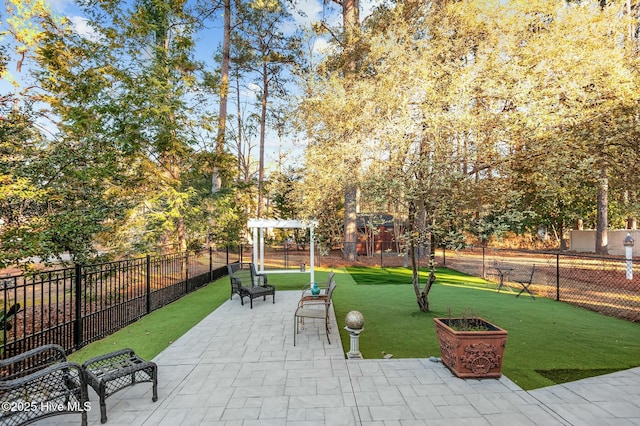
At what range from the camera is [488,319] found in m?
6.42

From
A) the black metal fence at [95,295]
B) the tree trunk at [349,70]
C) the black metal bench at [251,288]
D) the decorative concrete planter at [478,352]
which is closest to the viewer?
the decorative concrete planter at [478,352]

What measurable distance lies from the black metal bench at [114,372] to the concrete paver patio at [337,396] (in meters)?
0.15

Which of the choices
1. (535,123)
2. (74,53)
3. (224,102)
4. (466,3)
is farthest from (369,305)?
(74,53)

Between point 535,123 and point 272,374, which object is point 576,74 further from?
point 272,374

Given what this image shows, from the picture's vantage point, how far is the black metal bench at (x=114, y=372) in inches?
117

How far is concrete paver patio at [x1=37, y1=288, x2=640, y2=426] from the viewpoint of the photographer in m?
2.95

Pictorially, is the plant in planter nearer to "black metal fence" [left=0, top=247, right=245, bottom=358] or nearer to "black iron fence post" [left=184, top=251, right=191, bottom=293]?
"black metal fence" [left=0, top=247, right=245, bottom=358]

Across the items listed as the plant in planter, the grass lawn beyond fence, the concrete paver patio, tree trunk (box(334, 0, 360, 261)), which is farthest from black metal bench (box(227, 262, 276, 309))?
the plant in planter

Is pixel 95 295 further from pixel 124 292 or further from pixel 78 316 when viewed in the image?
pixel 124 292

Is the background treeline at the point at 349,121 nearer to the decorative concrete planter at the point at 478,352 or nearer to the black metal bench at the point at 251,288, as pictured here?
the decorative concrete planter at the point at 478,352

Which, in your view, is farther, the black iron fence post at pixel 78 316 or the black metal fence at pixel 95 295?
the black iron fence post at pixel 78 316

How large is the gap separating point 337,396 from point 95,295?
4.89 meters

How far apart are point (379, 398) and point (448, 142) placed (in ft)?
15.0

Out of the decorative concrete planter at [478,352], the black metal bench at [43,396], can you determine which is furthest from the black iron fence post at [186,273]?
the decorative concrete planter at [478,352]
